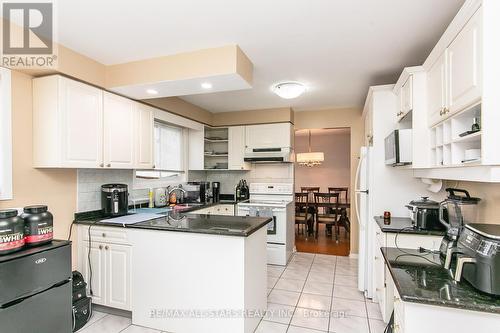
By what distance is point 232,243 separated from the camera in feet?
7.09

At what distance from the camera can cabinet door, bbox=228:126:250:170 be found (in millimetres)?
4730

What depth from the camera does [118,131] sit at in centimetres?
285

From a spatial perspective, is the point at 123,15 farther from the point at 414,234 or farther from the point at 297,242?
the point at 297,242

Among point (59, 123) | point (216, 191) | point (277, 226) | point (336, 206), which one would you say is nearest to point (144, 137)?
point (59, 123)

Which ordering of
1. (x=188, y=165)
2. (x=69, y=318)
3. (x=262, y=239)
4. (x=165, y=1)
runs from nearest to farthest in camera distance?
(x=165, y=1) < (x=69, y=318) < (x=262, y=239) < (x=188, y=165)

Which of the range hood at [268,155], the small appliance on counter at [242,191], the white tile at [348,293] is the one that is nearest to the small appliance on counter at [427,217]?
the white tile at [348,293]

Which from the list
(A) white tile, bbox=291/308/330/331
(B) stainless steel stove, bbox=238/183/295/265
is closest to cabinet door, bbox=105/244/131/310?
(A) white tile, bbox=291/308/330/331

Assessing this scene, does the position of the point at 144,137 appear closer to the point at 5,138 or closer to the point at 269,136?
the point at 5,138

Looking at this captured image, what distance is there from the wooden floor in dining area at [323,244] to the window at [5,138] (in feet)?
13.9

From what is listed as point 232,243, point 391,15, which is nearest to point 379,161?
point 391,15

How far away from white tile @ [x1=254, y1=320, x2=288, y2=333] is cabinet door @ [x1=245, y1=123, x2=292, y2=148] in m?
2.70

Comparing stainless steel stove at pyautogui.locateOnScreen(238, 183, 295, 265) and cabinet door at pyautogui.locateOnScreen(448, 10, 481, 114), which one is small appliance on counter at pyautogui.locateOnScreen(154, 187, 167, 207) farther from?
cabinet door at pyautogui.locateOnScreen(448, 10, 481, 114)

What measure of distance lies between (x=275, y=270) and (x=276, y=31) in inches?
125

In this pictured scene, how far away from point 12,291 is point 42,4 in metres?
1.94
